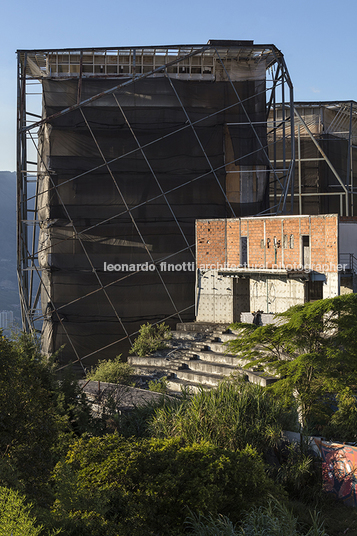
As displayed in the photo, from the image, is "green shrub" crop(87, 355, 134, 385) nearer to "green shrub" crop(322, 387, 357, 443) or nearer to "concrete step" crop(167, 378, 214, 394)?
"concrete step" crop(167, 378, 214, 394)

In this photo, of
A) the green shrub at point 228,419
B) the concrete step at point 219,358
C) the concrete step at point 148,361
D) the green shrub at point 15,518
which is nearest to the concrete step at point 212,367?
the concrete step at point 219,358

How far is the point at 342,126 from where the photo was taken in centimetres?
3728

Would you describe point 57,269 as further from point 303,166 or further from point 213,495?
point 303,166

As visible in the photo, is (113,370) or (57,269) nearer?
(113,370)

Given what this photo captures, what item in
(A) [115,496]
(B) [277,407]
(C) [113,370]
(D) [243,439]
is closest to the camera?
(A) [115,496]

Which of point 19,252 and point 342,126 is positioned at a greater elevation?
point 342,126

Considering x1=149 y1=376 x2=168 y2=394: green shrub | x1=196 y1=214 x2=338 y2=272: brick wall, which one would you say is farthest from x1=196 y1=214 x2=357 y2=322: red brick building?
x1=149 y1=376 x2=168 y2=394: green shrub

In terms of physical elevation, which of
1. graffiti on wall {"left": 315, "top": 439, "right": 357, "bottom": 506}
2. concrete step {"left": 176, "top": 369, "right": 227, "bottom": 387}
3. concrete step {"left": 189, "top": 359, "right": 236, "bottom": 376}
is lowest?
graffiti on wall {"left": 315, "top": 439, "right": 357, "bottom": 506}

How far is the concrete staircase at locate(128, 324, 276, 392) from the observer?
17.7 metres

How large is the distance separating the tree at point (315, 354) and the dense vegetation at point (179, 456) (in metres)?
0.04

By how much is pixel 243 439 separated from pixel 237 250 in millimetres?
11405

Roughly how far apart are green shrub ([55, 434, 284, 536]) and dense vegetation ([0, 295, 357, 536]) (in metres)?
0.02

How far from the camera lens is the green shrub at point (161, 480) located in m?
7.74

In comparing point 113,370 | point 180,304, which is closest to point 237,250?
point 180,304
